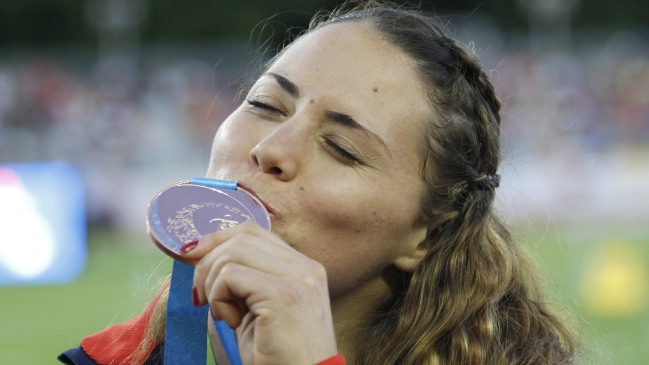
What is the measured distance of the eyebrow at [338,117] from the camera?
217cm

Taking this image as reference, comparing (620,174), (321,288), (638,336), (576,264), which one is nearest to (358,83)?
(321,288)

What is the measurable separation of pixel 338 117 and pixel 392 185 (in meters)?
0.26

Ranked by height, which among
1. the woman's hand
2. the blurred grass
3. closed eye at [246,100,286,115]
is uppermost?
closed eye at [246,100,286,115]

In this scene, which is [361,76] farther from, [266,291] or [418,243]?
[266,291]

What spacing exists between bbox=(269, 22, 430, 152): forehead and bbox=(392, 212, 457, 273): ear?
1.03 feet

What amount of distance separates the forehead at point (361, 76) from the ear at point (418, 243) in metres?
0.31

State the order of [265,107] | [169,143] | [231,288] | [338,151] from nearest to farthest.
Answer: [231,288] → [338,151] → [265,107] → [169,143]

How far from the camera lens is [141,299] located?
17.5ft

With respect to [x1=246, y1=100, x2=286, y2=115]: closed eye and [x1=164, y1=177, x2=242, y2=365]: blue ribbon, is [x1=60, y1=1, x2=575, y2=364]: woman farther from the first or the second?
[x1=164, y1=177, x2=242, y2=365]: blue ribbon

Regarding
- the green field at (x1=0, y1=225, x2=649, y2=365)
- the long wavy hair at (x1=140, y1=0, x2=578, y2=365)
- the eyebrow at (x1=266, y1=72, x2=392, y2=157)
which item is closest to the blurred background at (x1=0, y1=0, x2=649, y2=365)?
the green field at (x1=0, y1=225, x2=649, y2=365)

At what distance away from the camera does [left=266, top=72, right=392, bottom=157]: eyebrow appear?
7.13 ft

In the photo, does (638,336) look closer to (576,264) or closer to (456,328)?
(576,264)

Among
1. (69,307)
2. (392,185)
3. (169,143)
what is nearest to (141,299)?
(392,185)

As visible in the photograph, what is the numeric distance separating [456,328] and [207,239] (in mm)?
999
